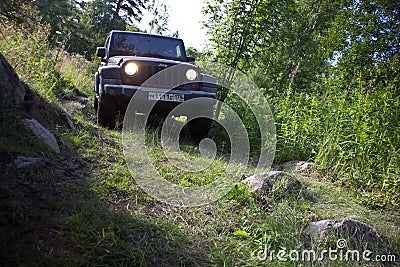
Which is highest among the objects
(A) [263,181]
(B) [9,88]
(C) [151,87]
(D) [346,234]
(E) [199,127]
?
(C) [151,87]

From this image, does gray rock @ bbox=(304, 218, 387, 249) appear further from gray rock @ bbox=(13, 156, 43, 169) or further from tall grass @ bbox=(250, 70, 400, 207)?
gray rock @ bbox=(13, 156, 43, 169)

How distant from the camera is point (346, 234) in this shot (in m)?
2.22

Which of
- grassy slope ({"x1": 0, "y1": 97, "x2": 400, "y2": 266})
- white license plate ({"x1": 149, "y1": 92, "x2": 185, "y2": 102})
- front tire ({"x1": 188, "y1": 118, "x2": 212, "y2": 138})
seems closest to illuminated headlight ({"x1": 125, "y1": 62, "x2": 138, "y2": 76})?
white license plate ({"x1": 149, "y1": 92, "x2": 185, "y2": 102})

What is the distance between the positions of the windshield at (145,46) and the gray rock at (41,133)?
315cm

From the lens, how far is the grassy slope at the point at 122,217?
1594 mm

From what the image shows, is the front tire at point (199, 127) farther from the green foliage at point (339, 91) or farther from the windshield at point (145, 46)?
the windshield at point (145, 46)

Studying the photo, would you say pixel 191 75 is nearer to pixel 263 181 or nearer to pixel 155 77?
pixel 155 77

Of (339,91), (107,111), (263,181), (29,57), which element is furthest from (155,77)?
(339,91)

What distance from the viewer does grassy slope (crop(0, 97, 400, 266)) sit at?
1.59m

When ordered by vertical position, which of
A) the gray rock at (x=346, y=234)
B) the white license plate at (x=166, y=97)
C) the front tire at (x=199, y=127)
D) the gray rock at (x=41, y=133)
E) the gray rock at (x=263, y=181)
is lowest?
the gray rock at (x=346, y=234)

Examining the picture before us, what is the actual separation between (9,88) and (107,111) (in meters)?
1.81

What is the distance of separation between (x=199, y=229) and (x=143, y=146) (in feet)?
5.96

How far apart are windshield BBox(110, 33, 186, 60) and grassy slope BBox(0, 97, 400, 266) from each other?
284cm

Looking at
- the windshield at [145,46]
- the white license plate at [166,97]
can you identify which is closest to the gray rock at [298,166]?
the white license plate at [166,97]
